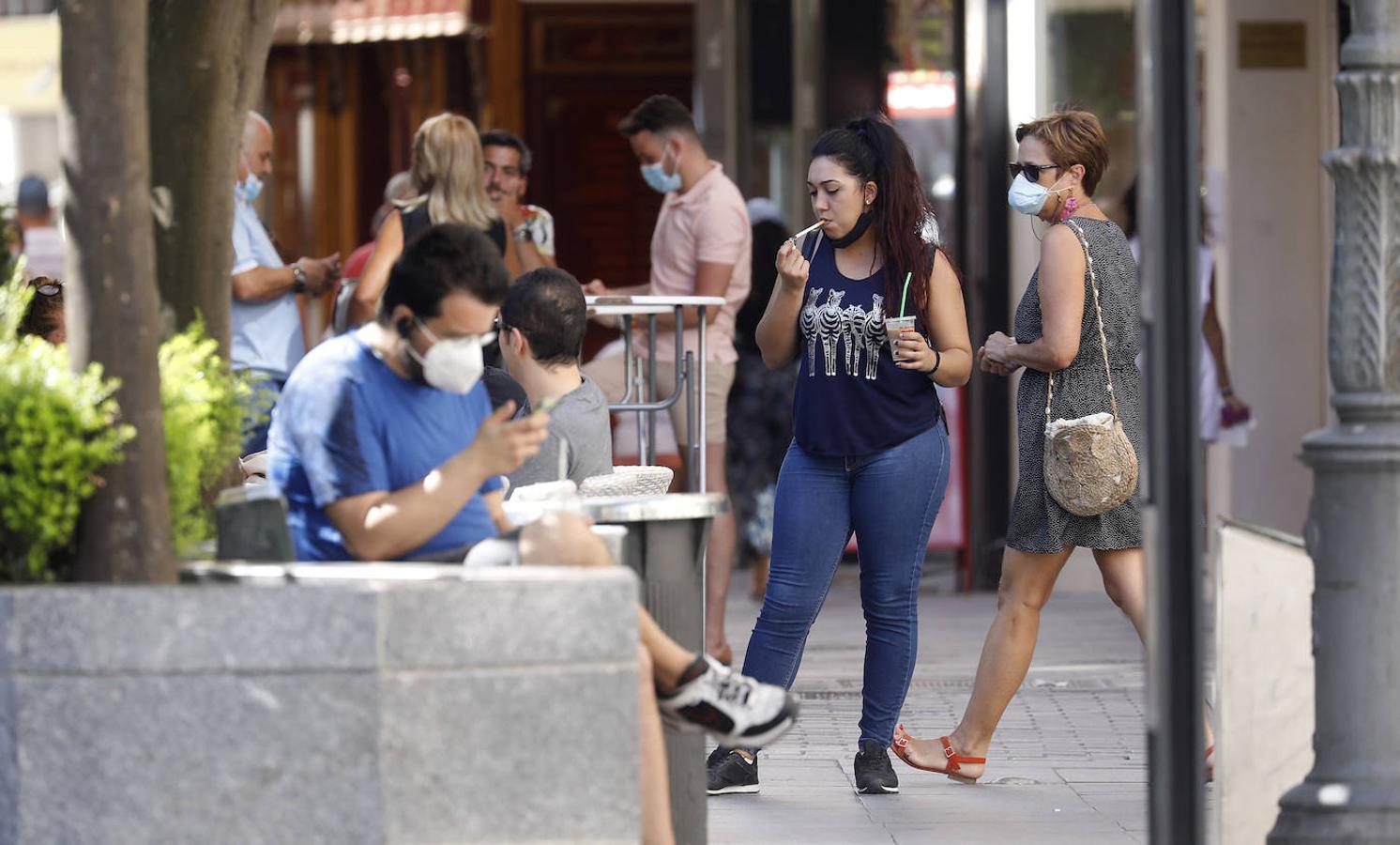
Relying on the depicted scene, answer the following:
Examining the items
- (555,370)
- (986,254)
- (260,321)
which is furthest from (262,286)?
(986,254)

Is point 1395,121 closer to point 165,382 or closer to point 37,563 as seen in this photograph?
point 165,382

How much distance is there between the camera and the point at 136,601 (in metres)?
3.76

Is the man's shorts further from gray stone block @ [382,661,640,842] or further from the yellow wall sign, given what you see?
gray stone block @ [382,661,640,842]

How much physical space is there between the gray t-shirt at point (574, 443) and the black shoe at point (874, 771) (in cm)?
100

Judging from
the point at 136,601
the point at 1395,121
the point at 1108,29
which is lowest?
the point at 136,601

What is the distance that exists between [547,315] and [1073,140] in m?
1.46

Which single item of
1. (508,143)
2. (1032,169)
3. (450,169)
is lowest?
(1032,169)

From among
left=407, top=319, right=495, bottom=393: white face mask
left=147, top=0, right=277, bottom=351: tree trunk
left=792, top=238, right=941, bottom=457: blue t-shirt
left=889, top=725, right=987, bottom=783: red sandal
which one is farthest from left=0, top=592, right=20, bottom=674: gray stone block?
left=889, top=725, right=987, bottom=783: red sandal

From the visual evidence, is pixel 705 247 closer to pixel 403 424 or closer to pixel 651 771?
pixel 403 424

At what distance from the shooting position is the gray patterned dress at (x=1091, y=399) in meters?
5.94

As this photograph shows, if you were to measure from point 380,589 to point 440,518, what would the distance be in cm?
58

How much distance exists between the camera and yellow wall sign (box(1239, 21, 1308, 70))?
10164mm

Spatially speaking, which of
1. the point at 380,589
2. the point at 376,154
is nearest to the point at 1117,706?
the point at 380,589

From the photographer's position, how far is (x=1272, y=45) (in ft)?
33.4
